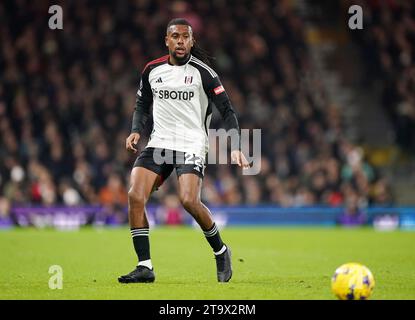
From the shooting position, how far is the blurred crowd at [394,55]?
23.6 meters

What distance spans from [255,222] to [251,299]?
14025mm

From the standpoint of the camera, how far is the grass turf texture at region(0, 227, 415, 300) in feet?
25.3

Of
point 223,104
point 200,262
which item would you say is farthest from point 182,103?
point 200,262

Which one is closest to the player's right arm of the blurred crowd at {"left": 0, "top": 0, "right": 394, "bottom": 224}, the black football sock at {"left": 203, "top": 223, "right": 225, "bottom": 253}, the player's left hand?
the player's left hand

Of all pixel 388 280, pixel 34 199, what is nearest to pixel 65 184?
pixel 34 199

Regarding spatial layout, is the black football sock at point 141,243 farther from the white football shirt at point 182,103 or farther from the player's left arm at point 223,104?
the player's left arm at point 223,104

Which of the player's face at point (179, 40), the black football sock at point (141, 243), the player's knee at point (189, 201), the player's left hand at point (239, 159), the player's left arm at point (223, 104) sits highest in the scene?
the player's face at point (179, 40)

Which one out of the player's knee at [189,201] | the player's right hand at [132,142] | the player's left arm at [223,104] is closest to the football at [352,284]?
the player's knee at [189,201]

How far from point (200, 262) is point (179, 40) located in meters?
3.67

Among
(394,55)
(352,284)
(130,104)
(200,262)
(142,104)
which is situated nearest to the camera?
(352,284)

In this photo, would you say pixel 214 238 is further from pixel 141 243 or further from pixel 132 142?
pixel 132 142

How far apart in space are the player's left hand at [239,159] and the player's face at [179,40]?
114 cm

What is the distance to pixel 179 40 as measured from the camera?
8.68 m

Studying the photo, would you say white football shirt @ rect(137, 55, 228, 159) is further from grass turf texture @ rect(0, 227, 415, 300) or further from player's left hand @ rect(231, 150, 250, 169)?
grass turf texture @ rect(0, 227, 415, 300)
